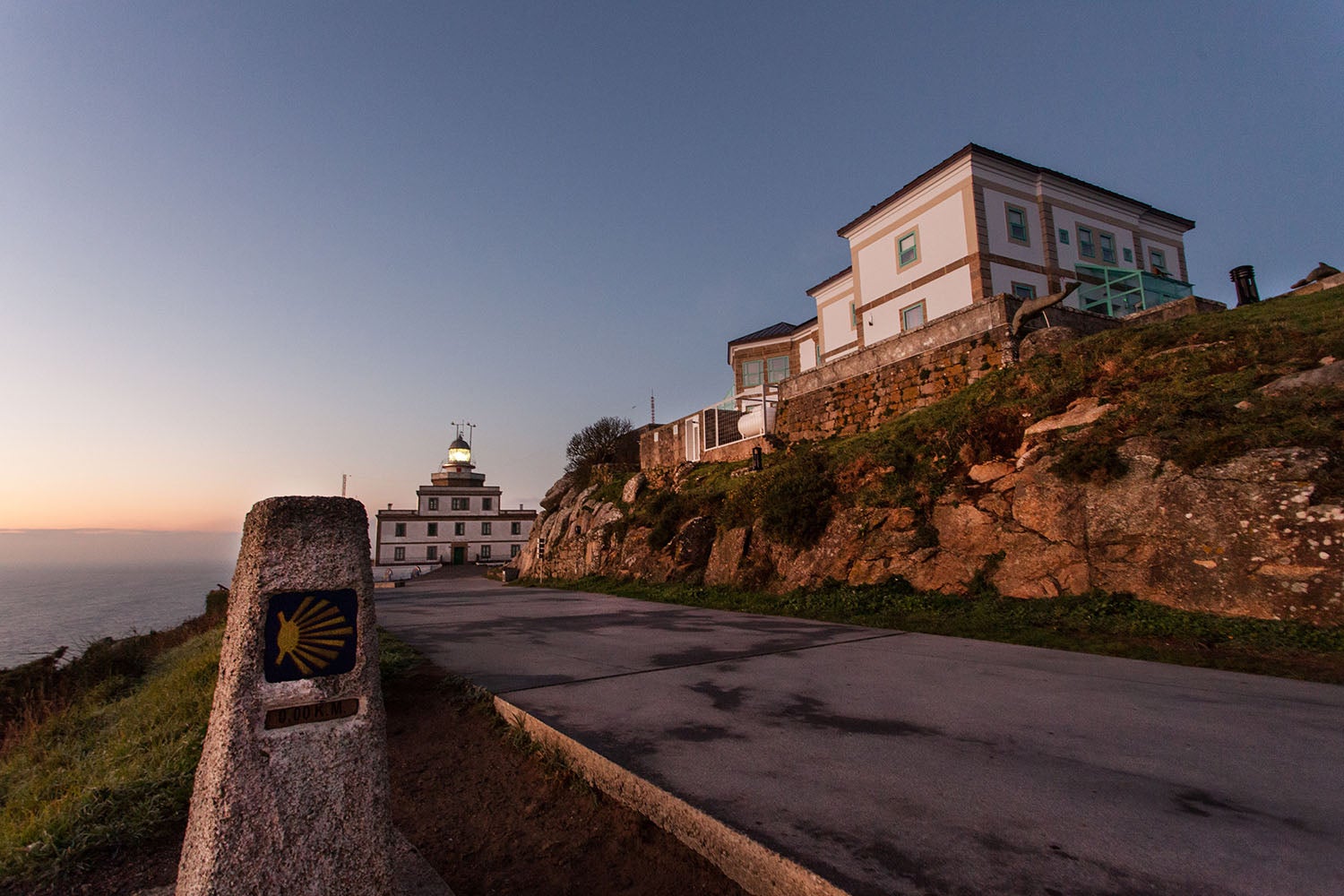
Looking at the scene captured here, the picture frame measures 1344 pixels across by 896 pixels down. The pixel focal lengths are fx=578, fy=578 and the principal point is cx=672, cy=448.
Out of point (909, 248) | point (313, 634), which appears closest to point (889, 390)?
point (909, 248)

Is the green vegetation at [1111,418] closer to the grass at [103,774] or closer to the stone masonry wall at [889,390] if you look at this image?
the stone masonry wall at [889,390]

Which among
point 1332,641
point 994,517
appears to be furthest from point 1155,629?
point 994,517

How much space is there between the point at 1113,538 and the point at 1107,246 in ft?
72.5

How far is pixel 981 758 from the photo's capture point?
3.28 metres

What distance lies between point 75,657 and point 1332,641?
74.4ft

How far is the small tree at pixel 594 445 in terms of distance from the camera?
96.3 ft

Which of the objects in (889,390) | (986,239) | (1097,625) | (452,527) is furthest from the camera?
(452,527)

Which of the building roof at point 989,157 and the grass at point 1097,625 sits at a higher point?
the building roof at point 989,157

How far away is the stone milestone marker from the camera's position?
1998 millimetres

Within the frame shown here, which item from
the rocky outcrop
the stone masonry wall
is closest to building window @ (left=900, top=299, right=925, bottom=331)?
the stone masonry wall

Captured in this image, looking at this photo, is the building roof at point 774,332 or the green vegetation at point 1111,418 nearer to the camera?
the green vegetation at point 1111,418

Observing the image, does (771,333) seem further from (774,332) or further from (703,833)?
(703,833)

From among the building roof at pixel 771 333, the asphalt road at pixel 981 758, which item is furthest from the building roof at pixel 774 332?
the asphalt road at pixel 981 758

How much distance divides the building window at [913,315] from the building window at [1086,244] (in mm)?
6774
